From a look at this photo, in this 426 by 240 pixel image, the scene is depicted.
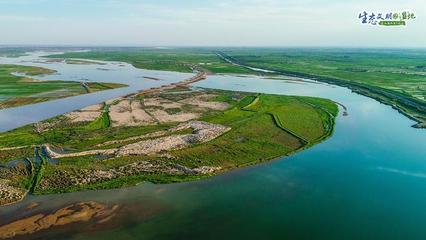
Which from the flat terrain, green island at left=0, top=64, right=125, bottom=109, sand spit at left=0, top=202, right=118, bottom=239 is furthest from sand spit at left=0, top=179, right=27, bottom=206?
green island at left=0, top=64, right=125, bottom=109

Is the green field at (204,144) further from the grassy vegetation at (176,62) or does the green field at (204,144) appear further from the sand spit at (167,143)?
the grassy vegetation at (176,62)

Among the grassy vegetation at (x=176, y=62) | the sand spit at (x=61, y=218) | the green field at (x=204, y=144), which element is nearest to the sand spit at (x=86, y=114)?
the green field at (x=204, y=144)

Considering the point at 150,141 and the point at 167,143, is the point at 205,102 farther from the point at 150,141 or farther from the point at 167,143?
the point at 167,143

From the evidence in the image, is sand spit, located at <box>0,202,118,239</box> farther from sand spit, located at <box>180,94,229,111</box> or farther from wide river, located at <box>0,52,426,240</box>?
sand spit, located at <box>180,94,229,111</box>

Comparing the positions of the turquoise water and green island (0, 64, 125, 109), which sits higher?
green island (0, 64, 125, 109)

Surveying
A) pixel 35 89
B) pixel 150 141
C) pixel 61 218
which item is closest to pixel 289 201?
pixel 61 218

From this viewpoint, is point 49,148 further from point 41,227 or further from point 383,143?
point 383,143
